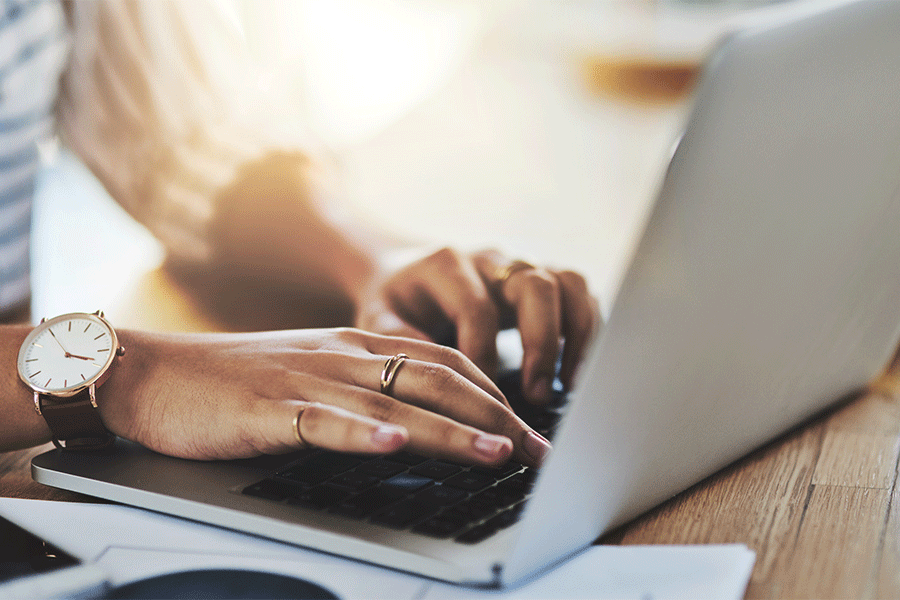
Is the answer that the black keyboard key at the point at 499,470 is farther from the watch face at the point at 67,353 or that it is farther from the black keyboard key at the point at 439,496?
the watch face at the point at 67,353

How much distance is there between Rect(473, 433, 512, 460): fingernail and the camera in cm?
39

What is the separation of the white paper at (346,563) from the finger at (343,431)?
6cm

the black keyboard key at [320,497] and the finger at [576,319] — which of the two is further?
the finger at [576,319]

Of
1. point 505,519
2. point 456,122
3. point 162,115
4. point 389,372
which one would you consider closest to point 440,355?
point 389,372

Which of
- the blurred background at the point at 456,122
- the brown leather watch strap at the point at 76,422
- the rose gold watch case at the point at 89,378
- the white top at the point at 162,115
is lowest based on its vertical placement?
the blurred background at the point at 456,122

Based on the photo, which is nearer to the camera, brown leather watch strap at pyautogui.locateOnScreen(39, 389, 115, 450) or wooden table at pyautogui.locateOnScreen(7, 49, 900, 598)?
wooden table at pyautogui.locateOnScreen(7, 49, 900, 598)

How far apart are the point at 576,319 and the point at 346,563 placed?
31 centimetres

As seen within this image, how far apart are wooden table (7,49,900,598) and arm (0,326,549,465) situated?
2.3 inches

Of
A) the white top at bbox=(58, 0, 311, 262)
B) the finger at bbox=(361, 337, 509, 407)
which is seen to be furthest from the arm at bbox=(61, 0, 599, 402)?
the finger at bbox=(361, 337, 509, 407)

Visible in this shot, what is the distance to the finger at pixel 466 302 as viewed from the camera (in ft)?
1.99

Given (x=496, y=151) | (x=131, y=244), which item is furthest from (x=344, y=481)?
(x=496, y=151)

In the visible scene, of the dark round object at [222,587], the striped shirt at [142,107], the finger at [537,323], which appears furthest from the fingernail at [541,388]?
the striped shirt at [142,107]

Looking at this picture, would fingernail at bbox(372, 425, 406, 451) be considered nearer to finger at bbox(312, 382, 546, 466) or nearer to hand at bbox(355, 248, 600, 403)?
finger at bbox(312, 382, 546, 466)

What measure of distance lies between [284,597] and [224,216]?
676 mm
